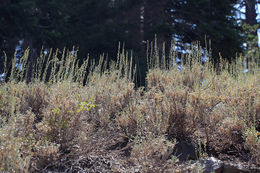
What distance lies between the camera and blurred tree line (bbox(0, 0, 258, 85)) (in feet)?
29.3

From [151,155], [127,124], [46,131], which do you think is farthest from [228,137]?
[46,131]

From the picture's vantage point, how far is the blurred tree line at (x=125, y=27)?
29.3ft

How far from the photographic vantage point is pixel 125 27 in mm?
9844

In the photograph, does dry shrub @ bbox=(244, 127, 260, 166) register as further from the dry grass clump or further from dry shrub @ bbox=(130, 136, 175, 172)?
the dry grass clump

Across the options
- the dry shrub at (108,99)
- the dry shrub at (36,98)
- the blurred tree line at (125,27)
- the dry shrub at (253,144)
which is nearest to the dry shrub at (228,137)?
the dry shrub at (253,144)

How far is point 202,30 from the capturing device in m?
8.89

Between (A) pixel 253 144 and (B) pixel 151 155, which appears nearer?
(B) pixel 151 155

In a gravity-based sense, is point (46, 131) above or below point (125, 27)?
below

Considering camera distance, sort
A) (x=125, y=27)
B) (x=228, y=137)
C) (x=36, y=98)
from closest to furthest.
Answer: (x=228, y=137)
(x=36, y=98)
(x=125, y=27)

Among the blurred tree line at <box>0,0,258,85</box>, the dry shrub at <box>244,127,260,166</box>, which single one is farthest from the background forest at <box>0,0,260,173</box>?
the blurred tree line at <box>0,0,258,85</box>

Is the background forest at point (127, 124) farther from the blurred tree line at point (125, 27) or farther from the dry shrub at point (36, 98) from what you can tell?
the blurred tree line at point (125, 27)

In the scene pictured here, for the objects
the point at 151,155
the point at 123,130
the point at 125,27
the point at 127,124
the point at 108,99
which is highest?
the point at 125,27

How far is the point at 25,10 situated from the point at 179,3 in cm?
528

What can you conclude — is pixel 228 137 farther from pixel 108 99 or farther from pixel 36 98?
pixel 36 98
